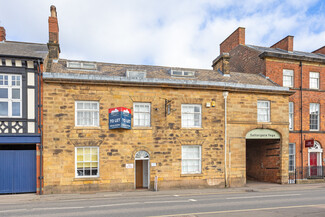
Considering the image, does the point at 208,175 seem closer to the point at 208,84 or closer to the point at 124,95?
the point at 208,84

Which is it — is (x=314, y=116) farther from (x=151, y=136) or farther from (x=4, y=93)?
(x=4, y=93)

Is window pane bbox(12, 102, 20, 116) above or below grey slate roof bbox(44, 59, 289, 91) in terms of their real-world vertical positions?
below

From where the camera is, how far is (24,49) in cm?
1619

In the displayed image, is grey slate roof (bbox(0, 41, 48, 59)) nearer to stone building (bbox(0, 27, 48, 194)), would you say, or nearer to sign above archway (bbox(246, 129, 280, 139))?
stone building (bbox(0, 27, 48, 194))

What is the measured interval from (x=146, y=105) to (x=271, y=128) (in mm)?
9683

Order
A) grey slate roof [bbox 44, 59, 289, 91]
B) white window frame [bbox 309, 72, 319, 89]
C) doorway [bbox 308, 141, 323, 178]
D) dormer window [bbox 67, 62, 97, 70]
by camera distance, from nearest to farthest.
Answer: grey slate roof [bbox 44, 59, 289, 91] → dormer window [bbox 67, 62, 97, 70] → doorway [bbox 308, 141, 323, 178] → white window frame [bbox 309, 72, 319, 89]

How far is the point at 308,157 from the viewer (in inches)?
815

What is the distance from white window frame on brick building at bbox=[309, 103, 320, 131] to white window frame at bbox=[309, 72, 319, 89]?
5.50ft

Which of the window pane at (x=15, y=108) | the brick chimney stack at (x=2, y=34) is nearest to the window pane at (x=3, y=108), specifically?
the window pane at (x=15, y=108)

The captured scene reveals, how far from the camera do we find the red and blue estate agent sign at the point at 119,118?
14547mm

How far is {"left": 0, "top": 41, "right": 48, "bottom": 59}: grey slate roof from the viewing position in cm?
1462

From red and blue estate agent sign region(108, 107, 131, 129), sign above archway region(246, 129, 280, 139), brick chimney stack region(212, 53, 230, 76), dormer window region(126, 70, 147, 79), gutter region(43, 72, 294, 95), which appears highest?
brick chimney stack region(212, 53, 230, 76)

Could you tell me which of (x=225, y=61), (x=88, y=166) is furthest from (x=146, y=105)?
(x=225, y=61)

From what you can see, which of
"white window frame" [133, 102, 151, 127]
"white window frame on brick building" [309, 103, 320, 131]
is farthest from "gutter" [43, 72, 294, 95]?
"white window frame on brick building" [309, 103, 320, 131]
